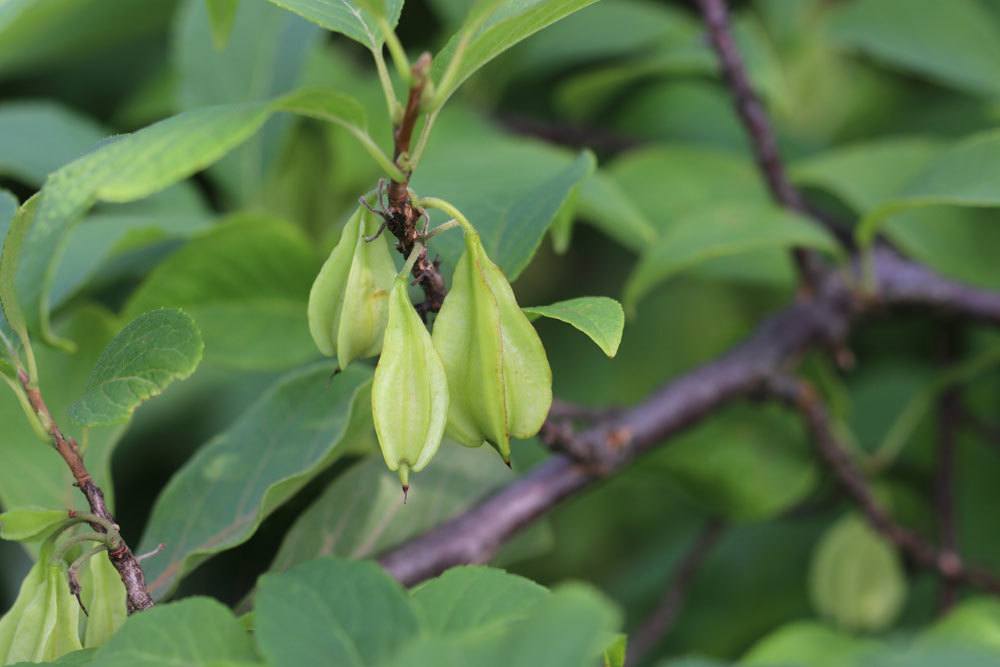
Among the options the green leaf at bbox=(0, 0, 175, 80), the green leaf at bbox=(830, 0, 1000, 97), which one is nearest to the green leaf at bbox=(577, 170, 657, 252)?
the green leaf at bbox=(830, 0, 1000, 97)

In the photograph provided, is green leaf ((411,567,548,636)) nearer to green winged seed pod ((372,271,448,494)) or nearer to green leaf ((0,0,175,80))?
green winged seed pod ((372,271,448,494))

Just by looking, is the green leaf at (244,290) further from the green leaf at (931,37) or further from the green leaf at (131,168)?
the green leaf at (931,37)

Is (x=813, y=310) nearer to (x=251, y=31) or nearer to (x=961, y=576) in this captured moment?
(x=961, y=576)

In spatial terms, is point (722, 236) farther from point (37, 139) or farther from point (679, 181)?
point (37, 139)

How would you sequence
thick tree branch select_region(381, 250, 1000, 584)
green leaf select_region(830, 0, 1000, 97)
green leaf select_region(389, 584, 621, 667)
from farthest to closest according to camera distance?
green leaf select_region(830, 0, 1000, 97) → thick tree branch select_region(381, 250, 1000, 584) → green leaf select_region(389, 584, 621, 667)

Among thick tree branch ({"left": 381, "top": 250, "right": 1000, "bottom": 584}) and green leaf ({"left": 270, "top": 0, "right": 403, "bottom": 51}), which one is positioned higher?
green leaf ({"left": 270, "top": 0, "right": 403, "bottom": 51})

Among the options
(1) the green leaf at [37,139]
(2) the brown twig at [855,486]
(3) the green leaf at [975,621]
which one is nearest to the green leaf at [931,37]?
(2) the brown twig at [855,486]
